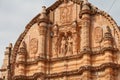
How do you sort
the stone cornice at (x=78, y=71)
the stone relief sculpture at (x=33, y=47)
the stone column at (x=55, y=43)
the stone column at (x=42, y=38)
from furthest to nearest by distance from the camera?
1. the stone relief sculpture at (x=33, y=47)
2. the stone column at (x=55, y=43)
3. the stone column at (x=42, y=38)
4. the stone cornice at (x=78, y=71)

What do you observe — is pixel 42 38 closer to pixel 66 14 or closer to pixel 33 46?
pixel 33 46

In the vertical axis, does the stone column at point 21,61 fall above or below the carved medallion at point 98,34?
below

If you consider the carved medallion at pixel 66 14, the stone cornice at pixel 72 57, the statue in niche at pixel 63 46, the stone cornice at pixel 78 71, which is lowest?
the stone cornice at pixel 78 71

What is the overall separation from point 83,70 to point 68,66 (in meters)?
0.94

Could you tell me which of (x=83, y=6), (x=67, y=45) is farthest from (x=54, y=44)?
(x=83, y=6)

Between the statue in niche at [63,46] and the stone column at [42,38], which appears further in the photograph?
the statue in niche at [63,46]

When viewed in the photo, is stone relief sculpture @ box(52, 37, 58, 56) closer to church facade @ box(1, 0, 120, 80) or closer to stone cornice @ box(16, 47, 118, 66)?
church facade @ box(1, 0, 120, 80)

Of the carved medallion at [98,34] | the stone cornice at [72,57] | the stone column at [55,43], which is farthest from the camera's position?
the stone column at [55,43]

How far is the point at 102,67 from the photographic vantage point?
17359 mm

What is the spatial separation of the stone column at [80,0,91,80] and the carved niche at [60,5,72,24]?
0.73 metres

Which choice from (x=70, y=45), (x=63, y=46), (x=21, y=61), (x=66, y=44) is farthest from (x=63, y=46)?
(x=21, y=61)

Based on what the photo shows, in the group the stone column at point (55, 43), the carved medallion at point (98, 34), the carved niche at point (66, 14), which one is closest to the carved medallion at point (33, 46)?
the stone column at point (55, 43)

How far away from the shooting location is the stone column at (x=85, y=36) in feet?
57.9

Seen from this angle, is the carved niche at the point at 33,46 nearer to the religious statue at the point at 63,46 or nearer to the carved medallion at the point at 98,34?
the religious statue at the point at 63,46
